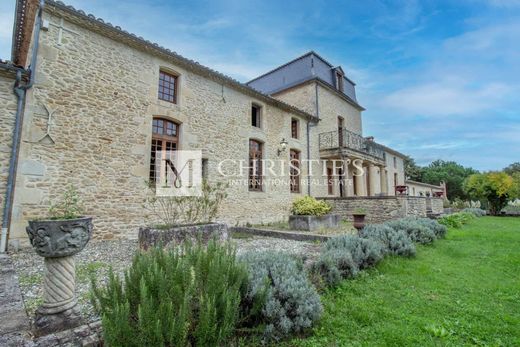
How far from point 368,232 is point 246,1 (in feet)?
23.7

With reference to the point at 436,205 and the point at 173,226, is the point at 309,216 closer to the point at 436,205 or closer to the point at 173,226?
the point at 173,226

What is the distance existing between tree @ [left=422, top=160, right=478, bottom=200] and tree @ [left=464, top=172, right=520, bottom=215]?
23034mm

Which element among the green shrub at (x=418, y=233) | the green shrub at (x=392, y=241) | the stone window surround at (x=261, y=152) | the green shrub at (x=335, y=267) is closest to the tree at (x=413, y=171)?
the stone window surround at (x=261, y=152)

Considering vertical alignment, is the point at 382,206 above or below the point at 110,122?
below

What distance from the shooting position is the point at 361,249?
3904mm

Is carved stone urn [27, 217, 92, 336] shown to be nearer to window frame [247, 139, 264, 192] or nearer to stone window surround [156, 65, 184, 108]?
stone window surround [156, 65, 184, 108]

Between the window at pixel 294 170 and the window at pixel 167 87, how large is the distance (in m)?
6.21

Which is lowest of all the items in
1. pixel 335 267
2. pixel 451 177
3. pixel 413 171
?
pixel 335 267

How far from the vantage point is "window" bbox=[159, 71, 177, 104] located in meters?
7.64

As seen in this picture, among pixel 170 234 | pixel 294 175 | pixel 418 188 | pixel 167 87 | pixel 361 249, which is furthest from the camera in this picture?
pixel 418 188

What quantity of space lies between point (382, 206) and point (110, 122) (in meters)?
9.93

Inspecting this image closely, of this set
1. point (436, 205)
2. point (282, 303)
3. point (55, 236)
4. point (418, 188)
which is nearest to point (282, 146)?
point (436, 205)

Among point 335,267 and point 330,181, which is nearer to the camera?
point 335,267

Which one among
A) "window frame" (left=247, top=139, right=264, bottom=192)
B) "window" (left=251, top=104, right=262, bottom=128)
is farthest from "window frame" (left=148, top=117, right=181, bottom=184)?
"window" (left=251, top=104, right=262, bottom=128)
